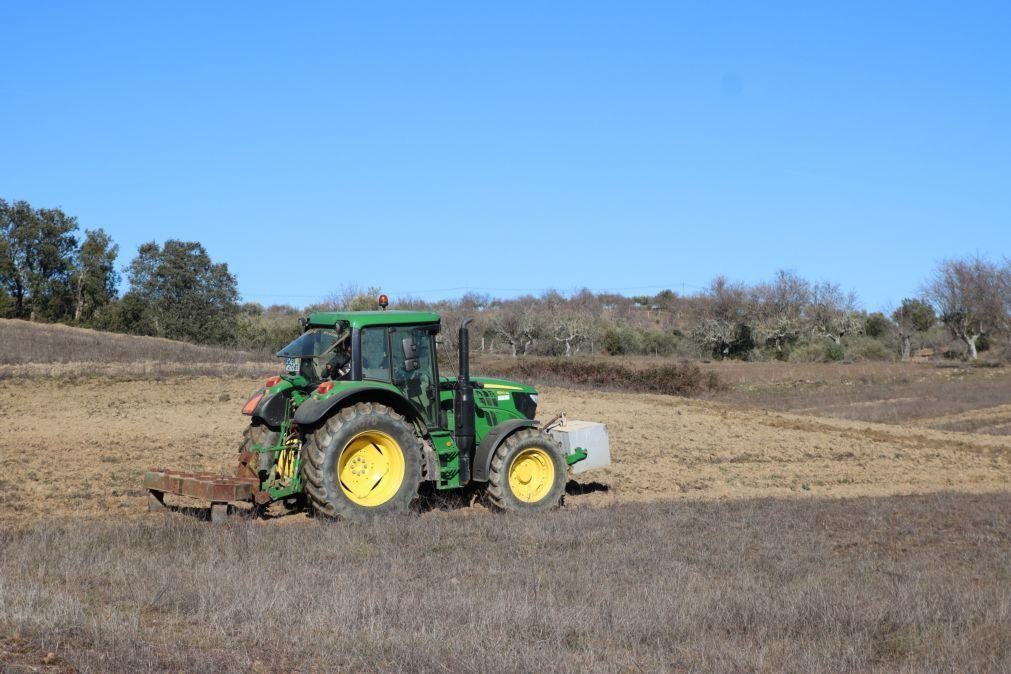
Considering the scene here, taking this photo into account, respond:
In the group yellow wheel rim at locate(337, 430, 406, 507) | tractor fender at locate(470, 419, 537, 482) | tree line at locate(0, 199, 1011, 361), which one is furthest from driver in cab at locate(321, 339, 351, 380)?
tree line at locate(0, 199, 1011, 361)

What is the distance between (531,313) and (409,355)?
65.7 meters

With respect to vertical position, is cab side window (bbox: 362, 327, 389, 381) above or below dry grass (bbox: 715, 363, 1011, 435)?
above

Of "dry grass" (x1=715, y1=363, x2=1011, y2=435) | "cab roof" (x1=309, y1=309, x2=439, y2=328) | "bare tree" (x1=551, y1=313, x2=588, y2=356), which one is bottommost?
"dry grass" (x1=715, y1=363, x2=1011, y2=435)

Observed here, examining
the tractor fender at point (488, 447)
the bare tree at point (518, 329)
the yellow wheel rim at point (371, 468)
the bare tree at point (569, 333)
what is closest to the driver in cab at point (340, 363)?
the yellow wheel rim at point (371, 468)

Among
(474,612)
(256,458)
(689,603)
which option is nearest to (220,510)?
(256,458)

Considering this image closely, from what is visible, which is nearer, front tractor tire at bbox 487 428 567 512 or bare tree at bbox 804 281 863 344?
front tractor tire at bbox 487 428 567 512

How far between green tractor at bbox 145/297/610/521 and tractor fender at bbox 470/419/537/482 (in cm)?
2

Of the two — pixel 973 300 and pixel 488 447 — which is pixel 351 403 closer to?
pixel 488 447

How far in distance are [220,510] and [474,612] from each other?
14.3ft

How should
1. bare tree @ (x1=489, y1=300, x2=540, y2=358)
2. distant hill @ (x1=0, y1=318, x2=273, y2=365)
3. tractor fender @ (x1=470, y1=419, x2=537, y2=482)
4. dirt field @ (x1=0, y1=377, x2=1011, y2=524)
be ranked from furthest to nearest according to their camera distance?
bare tree @ (x1=489, y1=300, x2=540, y2=358), distant hill @ (x1=0, y1=318, x2=273, y2=365), dirt field @ (x1=0, y1=377, x2=1011, y2=524), tractor fender @ (x1=470, y1=419, x2=537, y2=482)

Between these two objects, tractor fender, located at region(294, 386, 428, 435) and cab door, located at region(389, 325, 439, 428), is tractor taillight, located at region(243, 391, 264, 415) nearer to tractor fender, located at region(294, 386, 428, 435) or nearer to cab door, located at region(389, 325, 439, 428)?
tractor fender, located at region(294, 386, 428, 435)

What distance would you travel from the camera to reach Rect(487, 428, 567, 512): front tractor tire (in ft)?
35.5

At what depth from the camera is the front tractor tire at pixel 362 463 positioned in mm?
9641

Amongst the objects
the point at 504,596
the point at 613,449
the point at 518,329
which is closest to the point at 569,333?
the point at 518,329
